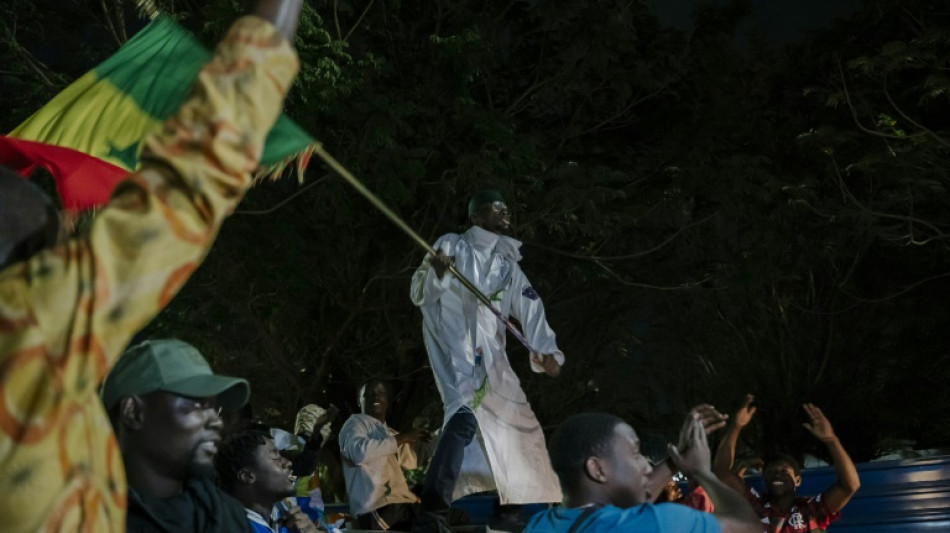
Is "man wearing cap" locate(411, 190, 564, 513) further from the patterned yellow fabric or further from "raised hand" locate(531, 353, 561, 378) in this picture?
the patterned yellow fabric

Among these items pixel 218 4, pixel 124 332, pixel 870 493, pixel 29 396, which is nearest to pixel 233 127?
pixel 124 332

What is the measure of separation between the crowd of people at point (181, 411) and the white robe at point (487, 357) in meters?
0.28

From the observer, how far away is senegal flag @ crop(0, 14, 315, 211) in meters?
4.64

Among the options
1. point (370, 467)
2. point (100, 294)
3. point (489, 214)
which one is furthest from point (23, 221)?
point (370, 467)

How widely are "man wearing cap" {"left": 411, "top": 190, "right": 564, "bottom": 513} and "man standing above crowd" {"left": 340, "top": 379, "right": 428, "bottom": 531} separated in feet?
3.57

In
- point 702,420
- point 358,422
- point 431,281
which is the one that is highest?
point 702,420

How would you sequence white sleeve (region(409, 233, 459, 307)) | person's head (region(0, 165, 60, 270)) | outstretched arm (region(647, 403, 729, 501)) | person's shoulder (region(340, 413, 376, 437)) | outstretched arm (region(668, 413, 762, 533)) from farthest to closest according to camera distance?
person's shoulder (region(340, 413, 376, 437)), white sleeve (region(409, 233, 459, 307)), outstretched arm (region(647, 403, 729, 501)), outstretched arm (region(668, 413, 762, 533)), person's head (region(0, 165, 60, 270))

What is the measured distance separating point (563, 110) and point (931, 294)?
22.8ft

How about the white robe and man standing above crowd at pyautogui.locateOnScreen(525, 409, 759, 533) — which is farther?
the white robe

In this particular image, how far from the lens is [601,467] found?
3.70 metres

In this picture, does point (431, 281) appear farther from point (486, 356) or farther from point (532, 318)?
point (532, 318)

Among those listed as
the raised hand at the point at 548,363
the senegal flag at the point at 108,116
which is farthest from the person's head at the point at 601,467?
the raised hand at the point at 548,363

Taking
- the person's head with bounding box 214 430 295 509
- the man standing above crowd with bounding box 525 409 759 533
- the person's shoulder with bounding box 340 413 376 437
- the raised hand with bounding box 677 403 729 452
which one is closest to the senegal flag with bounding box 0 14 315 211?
the person's head with bounding box 214 430 295 509

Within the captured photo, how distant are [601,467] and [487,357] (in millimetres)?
5045
